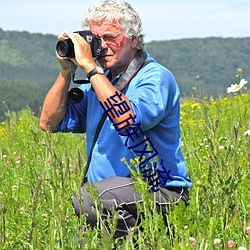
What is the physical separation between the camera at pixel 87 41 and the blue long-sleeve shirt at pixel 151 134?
0.25 meters

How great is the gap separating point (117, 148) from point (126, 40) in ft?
1.84

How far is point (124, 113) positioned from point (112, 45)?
53cm

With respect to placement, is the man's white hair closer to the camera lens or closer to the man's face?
the man's face

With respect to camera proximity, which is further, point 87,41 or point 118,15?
point 118,15

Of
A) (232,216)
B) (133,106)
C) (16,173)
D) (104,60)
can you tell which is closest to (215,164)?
(232,216)

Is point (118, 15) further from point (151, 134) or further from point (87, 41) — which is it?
point (151, 134)

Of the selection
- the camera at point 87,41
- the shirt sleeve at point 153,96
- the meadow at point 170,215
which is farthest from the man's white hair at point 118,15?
the meadow at point 170,215

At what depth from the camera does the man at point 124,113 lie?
3.22 m

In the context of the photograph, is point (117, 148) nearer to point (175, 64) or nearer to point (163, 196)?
point (163, 196)

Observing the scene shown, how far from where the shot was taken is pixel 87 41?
3402 millimetres

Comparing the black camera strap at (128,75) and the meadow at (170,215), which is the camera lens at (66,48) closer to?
the black camera strap at (128,75)

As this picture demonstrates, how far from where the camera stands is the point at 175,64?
644 feet

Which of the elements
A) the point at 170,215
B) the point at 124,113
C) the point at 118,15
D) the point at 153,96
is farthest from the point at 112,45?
the point at 170,215

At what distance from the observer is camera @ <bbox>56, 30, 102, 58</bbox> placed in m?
3.41
